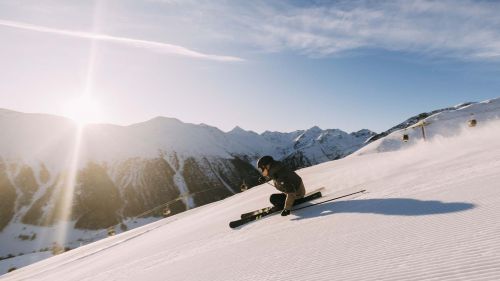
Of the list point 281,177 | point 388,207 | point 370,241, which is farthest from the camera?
point 281,177

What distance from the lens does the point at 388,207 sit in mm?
8875

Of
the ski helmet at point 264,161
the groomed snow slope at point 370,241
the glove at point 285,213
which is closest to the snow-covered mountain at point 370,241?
the groomed snow slope at point 370,241

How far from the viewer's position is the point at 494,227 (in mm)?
5379

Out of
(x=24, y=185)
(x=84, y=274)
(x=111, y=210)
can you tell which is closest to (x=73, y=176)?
(x=24, y=185)

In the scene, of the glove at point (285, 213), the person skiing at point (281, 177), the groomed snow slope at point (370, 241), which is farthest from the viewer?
the person skiing at point (281, 177)

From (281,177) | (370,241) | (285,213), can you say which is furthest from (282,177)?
(370,241)

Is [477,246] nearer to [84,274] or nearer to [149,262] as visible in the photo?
[149,262]

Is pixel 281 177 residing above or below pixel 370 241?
above

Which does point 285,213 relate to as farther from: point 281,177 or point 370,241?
point 370,241

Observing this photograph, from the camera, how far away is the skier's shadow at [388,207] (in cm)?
743

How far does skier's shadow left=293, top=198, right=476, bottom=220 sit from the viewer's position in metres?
7.43

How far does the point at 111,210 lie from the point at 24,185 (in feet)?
137

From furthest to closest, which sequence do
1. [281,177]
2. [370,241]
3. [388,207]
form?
[281,177] → [388,207] → [370,241]

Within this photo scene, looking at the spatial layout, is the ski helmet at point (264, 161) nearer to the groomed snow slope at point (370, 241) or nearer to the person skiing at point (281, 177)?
the person skiing at point (281, 177)
